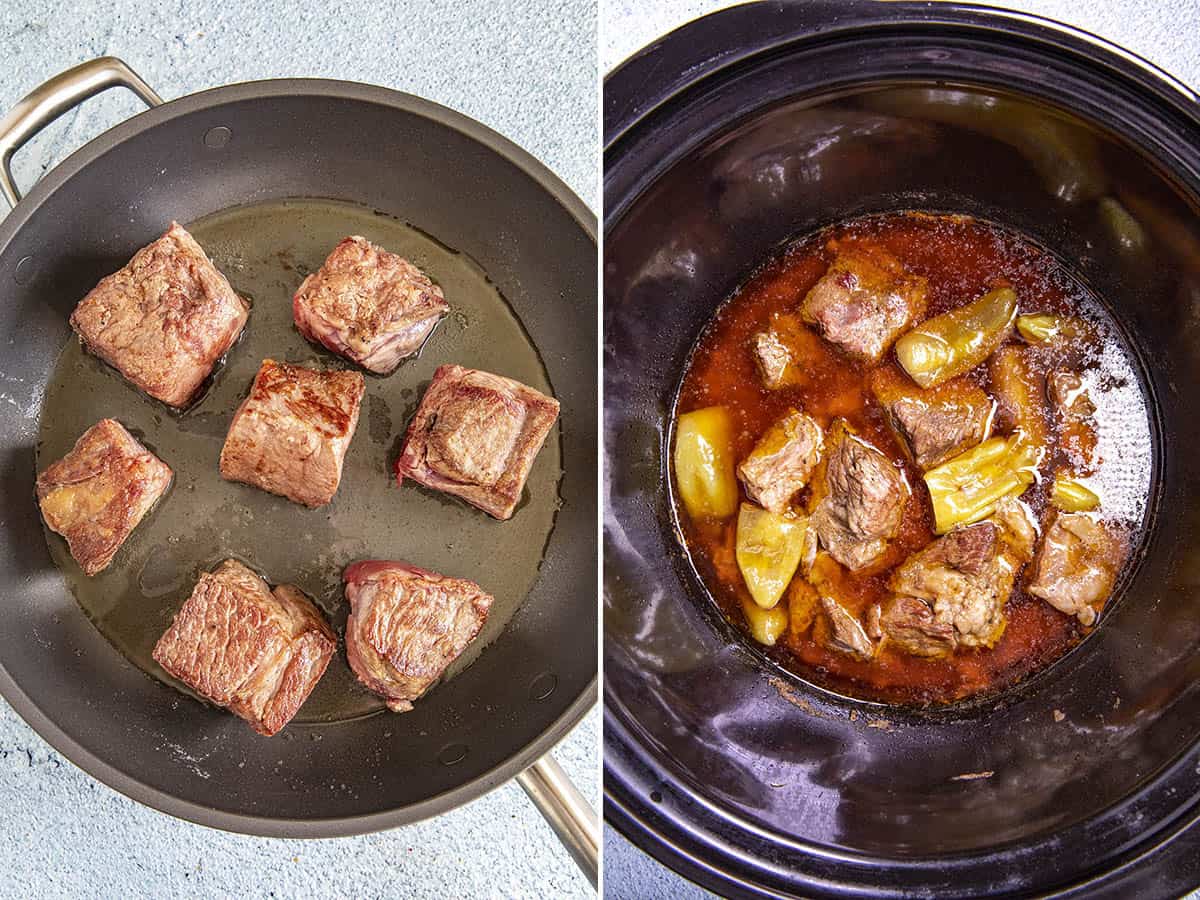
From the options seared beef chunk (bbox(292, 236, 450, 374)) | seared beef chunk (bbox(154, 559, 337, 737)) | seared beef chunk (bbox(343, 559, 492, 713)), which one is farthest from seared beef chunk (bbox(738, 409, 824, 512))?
seared beef chunk (bbox(154, 559, 337, 737))

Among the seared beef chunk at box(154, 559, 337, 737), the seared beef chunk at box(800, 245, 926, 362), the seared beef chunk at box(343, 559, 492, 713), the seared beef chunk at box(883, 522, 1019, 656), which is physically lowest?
the seared beef chunk at box(154, 559, 337, 737)

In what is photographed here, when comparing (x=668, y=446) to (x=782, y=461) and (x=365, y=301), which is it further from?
(x=365, y=301)

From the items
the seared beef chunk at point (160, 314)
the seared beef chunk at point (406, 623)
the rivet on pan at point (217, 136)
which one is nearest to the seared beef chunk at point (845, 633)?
the seared beef chunk at point (406, 623)

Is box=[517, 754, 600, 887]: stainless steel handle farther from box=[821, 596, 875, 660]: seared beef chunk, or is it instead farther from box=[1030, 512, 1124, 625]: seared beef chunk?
box=[1030, 512, 1124, 625]: seared beef chunk

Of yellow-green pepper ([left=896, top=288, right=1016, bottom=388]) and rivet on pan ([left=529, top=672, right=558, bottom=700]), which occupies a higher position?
yellow-green pepper ([left=896, top=288, right=1016, bottom=388])

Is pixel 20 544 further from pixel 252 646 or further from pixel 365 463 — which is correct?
pixel 365 463

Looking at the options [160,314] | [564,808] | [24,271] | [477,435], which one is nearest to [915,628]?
[564,808]

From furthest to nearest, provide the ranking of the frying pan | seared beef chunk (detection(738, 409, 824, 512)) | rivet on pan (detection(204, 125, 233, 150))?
rivet on pan (detection(204, 125, 233, 150)), seared beef chunk (detection(738, 409, 824, 512)), the frying pan
